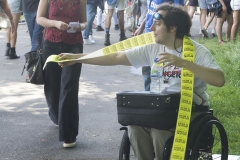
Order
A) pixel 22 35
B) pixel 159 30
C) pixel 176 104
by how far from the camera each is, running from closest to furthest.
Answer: pixel 176 104 → pixel 159 30 → pixel 22 35

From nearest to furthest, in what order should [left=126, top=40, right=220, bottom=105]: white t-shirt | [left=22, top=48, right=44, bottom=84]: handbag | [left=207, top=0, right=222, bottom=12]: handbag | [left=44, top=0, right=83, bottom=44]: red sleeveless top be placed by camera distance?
[left=126, top=40, right=220, bottom=105]: white t-shirt
[left=44, top=0, right=83, bottom=44]: red sleeveless top
[left=22, top=48, right=44, bottom=84]: handbag
[left=207, top=0, right=222, bottom=12]: handbag

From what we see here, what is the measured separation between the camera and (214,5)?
1353cm

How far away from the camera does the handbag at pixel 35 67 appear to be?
20.5 ft

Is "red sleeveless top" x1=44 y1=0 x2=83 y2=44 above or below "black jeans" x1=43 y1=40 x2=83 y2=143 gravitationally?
above

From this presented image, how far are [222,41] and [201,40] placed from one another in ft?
2.90

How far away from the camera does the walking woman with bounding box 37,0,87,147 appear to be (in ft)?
19.4

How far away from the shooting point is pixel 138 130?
14.5 feet

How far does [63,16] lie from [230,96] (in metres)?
3.05

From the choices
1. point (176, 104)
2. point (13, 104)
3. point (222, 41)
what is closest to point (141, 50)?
point (176, 104)

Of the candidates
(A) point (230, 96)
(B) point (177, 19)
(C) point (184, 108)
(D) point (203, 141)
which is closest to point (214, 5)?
(A) point (230, 96)

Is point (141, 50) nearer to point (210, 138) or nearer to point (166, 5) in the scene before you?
point (166, 5)

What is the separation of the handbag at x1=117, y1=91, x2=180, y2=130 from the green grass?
1.68 metres

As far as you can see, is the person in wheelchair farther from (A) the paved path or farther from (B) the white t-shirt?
(A) the paved path

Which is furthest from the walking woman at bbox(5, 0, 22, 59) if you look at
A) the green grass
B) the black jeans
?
the black jeans
